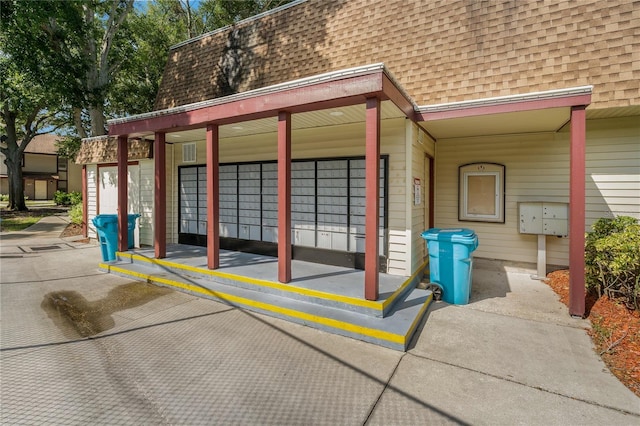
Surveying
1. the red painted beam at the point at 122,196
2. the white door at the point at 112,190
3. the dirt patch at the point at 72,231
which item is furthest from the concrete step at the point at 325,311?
the dirt patch at the point at 72,231

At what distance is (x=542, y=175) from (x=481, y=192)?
1161 mm

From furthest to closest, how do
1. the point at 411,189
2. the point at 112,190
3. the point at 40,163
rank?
the point at 40,163, the point at 112,190, the point at 411,189

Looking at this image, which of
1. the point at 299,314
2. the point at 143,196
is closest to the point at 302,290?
the point at 299,314

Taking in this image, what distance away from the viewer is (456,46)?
6402 mm

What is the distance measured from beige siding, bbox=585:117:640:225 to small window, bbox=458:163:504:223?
4.85ft

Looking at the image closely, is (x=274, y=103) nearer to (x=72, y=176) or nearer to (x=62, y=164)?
(x=72, y=176)

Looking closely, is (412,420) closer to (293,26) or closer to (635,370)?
(635,370)

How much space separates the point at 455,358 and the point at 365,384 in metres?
1.15

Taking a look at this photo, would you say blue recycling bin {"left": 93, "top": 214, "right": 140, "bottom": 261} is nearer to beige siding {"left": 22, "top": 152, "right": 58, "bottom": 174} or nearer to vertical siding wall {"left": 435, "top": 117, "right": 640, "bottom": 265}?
vertical siding wall {"left": 435, "top": 117, "right": 640, "bottom": 265}

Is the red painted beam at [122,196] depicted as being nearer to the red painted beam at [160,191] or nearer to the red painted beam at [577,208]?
the red painted beam at [160,191]

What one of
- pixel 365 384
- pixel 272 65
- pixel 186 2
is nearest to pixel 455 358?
pixel 365 384

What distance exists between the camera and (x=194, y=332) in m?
3.98

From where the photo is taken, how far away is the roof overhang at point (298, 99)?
4043 millimetres

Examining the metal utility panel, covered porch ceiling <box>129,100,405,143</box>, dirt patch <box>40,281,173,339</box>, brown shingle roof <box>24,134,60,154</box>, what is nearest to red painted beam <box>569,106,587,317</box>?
the metal utility panel
